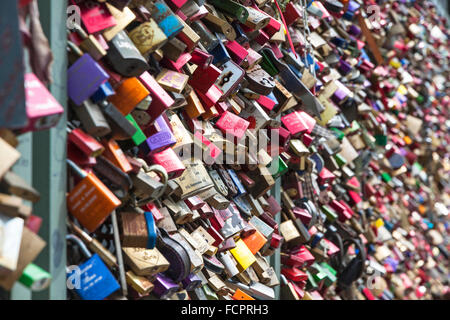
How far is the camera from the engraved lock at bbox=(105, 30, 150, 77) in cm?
168

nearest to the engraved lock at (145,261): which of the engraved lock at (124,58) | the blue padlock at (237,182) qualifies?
the engraved lock at (124,58)

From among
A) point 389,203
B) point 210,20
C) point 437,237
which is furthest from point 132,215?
point 437,237

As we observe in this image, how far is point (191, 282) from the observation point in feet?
6.73

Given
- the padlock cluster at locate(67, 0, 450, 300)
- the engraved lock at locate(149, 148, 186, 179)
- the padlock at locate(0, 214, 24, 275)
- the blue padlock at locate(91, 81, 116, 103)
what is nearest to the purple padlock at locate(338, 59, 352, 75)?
the padlock cluster at locate(67, 0, 450, 300)

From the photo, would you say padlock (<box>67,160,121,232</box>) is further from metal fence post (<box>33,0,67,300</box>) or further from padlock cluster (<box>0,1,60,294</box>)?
padlock cluster (<box>0,1,60,294</box>)

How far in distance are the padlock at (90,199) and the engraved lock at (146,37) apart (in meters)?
0.40

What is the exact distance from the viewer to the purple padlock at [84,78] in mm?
1563

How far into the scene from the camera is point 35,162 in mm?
1485

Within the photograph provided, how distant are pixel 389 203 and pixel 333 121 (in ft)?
4.89

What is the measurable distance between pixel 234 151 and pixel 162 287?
0.70 m

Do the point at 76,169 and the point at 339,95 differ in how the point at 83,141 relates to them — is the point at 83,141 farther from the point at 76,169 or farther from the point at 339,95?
the point at 339,95

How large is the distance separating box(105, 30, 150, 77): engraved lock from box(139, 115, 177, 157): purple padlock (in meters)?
0.23

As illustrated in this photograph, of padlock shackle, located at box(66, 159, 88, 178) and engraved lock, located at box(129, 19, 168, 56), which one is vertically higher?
engraved lock, located at box(129, 19, 168, 56)

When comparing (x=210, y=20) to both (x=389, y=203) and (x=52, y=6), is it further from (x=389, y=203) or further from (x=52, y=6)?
(x=389, y=203)
